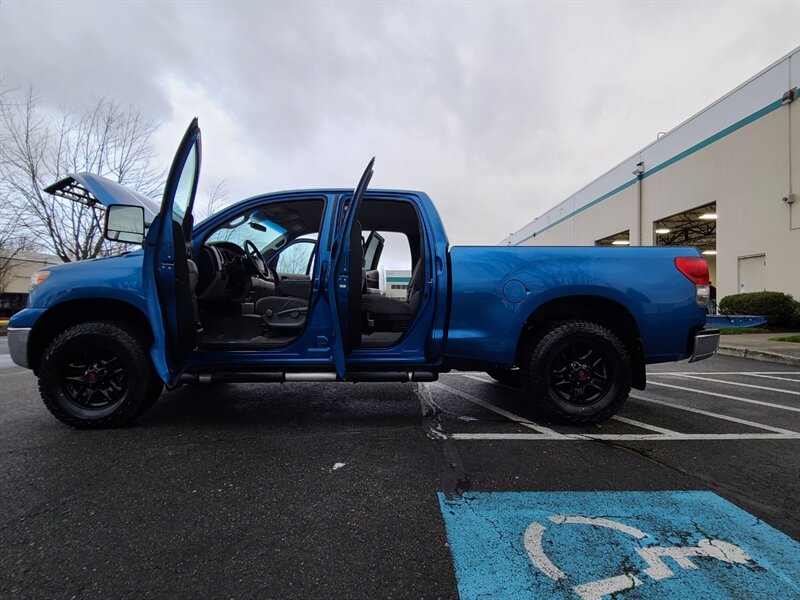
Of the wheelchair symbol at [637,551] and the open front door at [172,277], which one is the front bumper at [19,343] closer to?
the open front door at [172,277]

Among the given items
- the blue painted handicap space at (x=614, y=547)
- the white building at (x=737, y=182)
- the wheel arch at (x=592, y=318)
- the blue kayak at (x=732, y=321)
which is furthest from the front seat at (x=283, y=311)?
the white building at (x=737, y=182)

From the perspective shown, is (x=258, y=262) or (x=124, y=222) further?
(x=258, y=262)

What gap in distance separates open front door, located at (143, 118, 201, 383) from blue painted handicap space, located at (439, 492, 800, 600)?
2.27 m

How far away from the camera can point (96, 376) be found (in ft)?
10.0

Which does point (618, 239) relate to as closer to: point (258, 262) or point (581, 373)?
point (581, 373)

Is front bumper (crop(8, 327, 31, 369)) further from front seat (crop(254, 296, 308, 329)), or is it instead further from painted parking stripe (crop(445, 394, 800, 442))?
painted parking stripe (crop(445, 394, 800, 442))

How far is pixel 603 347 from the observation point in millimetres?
3121

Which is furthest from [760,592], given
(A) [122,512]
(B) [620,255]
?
(A) [122,512]

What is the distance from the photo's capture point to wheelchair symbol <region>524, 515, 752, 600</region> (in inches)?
57.0

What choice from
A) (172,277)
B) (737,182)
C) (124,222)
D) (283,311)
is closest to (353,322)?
(283,311)

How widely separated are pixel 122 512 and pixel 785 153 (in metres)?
18.7

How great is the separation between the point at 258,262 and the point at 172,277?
58.0 inches

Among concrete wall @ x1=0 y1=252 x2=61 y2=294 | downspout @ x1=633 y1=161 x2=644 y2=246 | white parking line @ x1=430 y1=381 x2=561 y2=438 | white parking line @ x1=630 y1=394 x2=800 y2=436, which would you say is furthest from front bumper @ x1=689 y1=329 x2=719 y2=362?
concrete wall @ x1=0 y1=252 x2=61 y2=294

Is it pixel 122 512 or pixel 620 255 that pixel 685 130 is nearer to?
pixel 620 255
